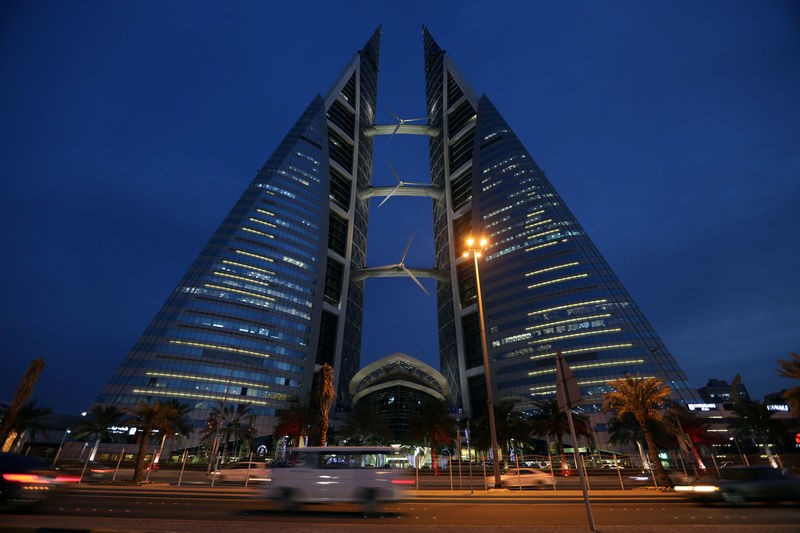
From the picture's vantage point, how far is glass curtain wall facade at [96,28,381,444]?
83.4 meters

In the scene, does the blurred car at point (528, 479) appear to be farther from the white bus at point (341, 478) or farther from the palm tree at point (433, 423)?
the palm tree at point (433, 423)

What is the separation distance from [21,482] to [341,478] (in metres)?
9.30

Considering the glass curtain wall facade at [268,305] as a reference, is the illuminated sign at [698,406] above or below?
below

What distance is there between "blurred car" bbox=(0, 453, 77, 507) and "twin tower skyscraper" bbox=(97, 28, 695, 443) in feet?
236

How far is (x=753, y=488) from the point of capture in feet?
45.4

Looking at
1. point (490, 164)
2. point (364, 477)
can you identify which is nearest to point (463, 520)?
point (364, 477)

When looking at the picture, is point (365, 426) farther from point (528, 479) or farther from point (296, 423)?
point (528, 479)

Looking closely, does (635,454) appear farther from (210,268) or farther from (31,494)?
(210,268)

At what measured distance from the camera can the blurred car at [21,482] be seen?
10.2 m

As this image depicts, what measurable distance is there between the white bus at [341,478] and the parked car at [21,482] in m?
6.55

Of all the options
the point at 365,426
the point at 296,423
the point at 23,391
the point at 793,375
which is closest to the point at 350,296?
the point at 365,426

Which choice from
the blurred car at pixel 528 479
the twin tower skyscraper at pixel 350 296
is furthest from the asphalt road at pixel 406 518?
the twin tower skyscraper at pixel 350 296

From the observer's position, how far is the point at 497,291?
111m

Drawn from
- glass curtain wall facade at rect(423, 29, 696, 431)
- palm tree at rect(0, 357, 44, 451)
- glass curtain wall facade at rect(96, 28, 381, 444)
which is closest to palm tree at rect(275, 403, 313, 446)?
glass curtain wall facade at rect(96, 28, 381, 444)
